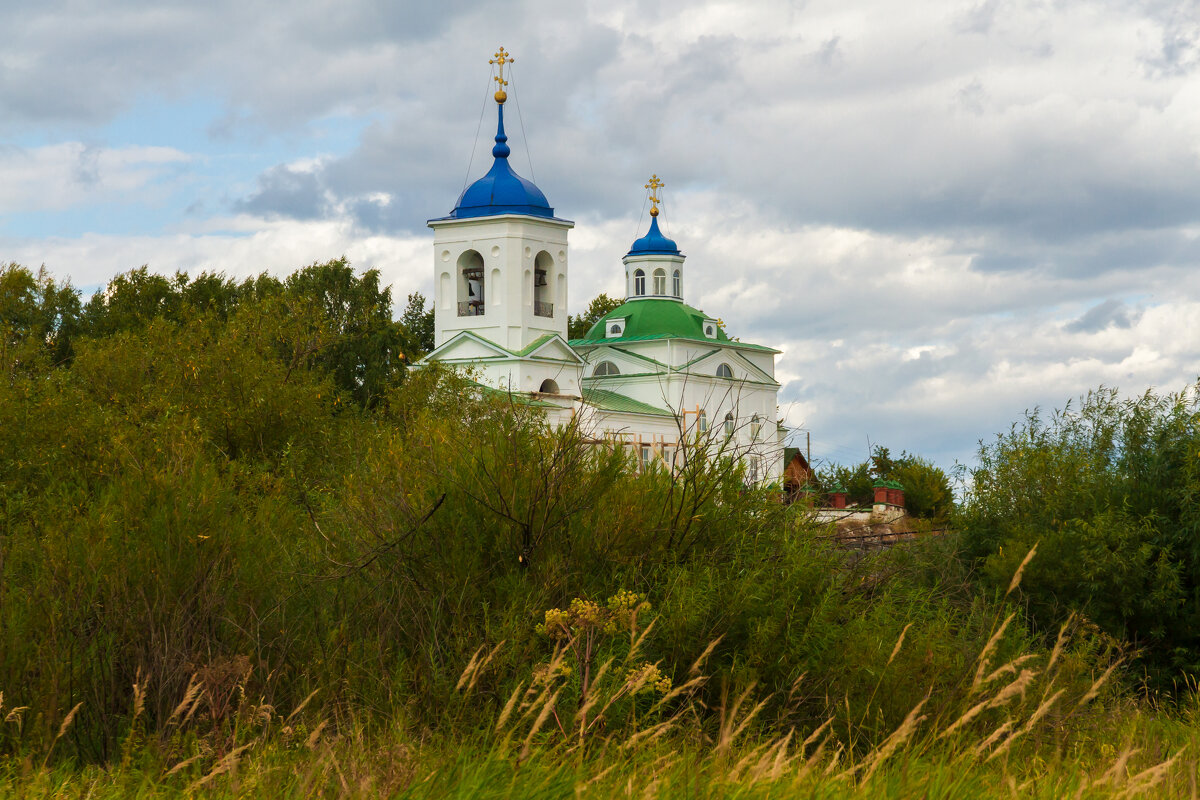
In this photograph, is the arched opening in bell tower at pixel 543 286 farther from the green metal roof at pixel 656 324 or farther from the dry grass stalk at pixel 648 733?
the dry grass stalk at pixel 648 733

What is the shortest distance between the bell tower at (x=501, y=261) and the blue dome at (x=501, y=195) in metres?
0.04

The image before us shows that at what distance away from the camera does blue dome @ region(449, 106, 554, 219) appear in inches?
2013

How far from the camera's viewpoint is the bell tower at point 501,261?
167 ft

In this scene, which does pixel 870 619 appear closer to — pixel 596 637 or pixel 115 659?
pixel 596 637

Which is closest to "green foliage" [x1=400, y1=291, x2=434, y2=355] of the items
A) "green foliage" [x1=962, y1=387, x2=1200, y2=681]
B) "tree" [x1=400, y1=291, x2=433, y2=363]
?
"tree" [x1=400, y1=291, x2=433, y2=363]

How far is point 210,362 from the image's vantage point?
22359 mm

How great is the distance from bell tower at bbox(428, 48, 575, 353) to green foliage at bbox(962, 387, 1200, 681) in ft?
93.2

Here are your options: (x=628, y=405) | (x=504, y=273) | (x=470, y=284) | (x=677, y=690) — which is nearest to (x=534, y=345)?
(x=504, y=273)

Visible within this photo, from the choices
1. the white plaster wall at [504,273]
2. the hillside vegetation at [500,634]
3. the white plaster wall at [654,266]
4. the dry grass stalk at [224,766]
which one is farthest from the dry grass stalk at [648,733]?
the white plaster wall at [654,266]

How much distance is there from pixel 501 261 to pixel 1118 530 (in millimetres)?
32806

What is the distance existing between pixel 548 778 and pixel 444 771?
445 mm

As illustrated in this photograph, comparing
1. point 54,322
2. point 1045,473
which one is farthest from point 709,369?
point 1045,473

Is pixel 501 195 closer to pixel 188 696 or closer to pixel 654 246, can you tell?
pixel 654 246

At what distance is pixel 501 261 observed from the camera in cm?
5103
